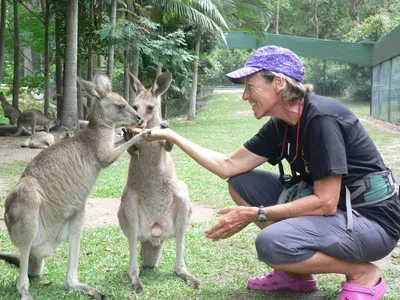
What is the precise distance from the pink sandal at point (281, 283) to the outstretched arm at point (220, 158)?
2.35 feet

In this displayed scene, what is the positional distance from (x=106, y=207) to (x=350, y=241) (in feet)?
12.0

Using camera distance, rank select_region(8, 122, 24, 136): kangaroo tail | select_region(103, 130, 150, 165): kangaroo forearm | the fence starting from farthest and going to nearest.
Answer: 1. the fence
2. select_region(8, 122, 24, 136): kangaroo tail
3. select_region(103, 130, 150, 165): kangaroo forearm

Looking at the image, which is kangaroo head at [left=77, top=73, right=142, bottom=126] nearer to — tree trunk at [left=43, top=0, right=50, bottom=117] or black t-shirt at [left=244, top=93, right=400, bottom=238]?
black t-shirt at [left=244, top=93, right=400, bottom=238]

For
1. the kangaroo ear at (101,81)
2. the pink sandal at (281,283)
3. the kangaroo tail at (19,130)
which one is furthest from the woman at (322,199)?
the kangaroo tail at (19,130)

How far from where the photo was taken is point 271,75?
3.07 m

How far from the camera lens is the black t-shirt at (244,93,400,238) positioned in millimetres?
2883

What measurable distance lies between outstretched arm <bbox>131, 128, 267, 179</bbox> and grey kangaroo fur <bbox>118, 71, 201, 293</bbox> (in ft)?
0.82

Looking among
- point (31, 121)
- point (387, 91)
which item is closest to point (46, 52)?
point (31, 121)

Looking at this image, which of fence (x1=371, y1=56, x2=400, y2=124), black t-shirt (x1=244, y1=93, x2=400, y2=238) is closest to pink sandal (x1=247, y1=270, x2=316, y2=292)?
black t-shirt (x1=244, y1=93, x2=400, y2=238)

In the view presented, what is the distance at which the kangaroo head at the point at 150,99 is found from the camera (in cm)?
403

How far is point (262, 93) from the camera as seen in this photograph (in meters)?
3.11

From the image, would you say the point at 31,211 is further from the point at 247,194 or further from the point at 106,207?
the point at 106,207

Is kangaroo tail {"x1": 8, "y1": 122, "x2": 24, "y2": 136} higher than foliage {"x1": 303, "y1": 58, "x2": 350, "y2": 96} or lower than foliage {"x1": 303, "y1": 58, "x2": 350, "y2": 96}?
lower

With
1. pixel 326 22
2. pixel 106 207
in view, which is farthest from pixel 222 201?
pixel 326 22
